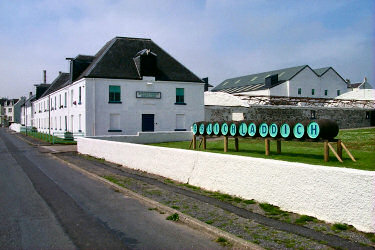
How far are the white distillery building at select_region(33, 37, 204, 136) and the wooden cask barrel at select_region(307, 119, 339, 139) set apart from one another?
75.0 ft

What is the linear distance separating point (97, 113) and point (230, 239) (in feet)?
96.7

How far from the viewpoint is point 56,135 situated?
43.3 m

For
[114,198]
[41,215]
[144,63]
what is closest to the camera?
[41,215]

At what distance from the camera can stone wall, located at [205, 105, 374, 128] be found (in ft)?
128

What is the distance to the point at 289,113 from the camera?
41625 millimetres

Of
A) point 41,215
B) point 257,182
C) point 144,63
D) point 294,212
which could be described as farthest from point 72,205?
point 144,63

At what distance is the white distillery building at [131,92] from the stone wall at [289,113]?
2.15m

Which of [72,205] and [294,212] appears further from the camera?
[72,205]

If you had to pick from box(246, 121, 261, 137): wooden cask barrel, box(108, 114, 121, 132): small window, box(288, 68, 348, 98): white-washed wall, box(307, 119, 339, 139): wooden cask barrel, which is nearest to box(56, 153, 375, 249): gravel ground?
box(307, 119, 339, 139): wooden cask barrel

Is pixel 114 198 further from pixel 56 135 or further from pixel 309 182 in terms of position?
pixel 56 135

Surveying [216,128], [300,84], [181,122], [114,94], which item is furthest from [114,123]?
[300,84]

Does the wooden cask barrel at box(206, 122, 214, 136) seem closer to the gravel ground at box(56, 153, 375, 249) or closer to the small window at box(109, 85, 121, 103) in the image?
the gravel ground at box(56, 153, 375, 249)

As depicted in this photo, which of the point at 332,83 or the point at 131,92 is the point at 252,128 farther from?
the point at 332,83

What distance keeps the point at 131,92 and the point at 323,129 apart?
23578mm
